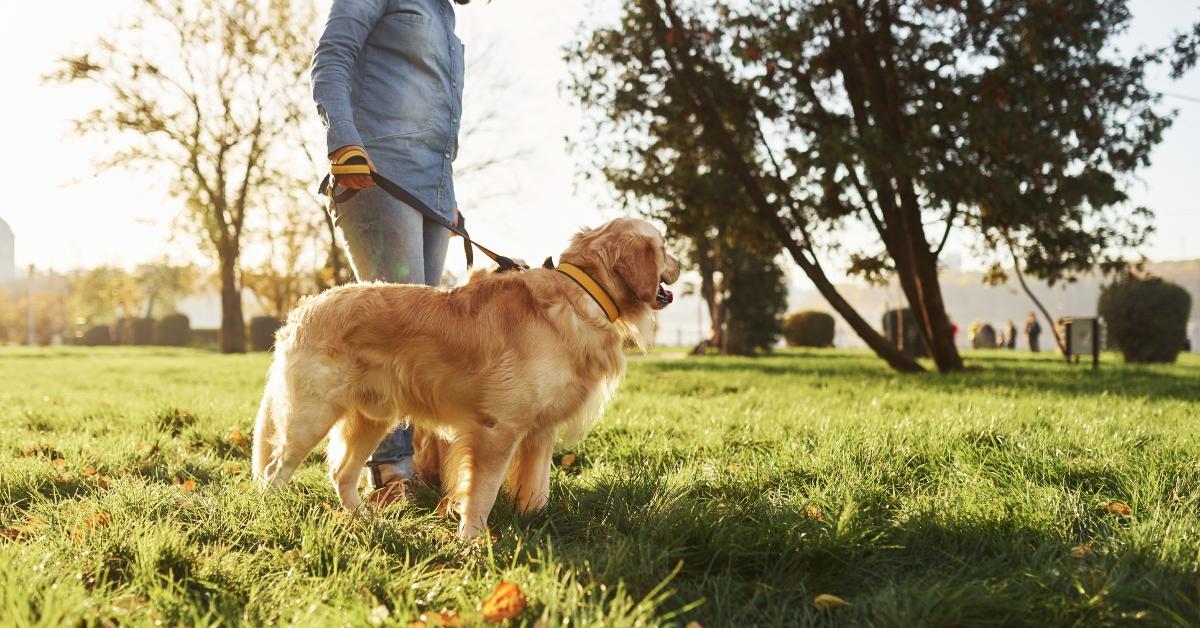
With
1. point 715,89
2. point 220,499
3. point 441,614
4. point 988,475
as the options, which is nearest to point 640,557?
point 441,614

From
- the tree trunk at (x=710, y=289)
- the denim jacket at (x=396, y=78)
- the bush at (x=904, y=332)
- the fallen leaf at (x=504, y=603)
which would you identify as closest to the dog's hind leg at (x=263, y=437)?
the denim jacket at (x=396, y=78)

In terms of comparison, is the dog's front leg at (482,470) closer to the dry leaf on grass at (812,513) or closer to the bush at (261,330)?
the dry leaf on grass at (812,513)

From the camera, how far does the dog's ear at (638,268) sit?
3.26 metres

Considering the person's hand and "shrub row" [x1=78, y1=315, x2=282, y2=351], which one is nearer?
the person's hand

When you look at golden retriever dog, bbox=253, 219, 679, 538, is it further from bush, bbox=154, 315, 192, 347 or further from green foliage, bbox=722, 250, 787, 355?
bush, bbox=154, 315, 192, 347

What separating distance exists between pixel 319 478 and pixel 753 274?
22.4 metres

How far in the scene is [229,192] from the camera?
83.0 ft

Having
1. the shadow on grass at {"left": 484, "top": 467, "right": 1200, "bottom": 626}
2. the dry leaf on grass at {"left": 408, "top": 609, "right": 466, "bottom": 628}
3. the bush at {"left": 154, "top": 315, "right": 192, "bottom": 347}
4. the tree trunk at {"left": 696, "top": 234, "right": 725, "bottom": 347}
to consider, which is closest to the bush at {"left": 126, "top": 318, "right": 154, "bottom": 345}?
the bush at {"left": 154, "top": 315, "right": 192, "bottom": 347}

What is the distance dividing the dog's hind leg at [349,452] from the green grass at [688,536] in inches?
6.6

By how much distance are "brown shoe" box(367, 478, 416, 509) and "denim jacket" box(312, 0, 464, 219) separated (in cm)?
141

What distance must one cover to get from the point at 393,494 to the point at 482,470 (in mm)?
839

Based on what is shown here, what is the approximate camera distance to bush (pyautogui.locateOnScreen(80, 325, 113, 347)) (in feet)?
161

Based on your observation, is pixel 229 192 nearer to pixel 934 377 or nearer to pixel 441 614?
pixel 934 377

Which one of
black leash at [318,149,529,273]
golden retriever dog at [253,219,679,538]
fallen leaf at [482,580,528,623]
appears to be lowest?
fallen leaf at [482,580,528,623]
